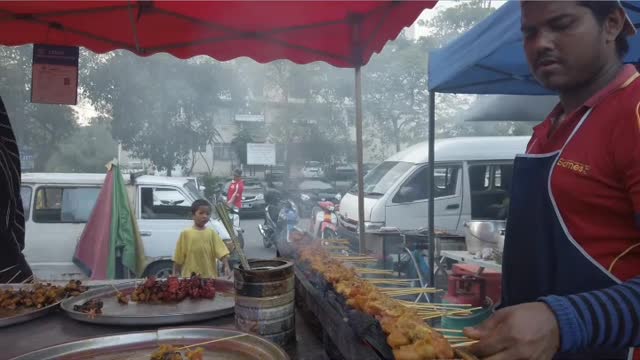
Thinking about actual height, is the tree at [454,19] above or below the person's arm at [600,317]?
above

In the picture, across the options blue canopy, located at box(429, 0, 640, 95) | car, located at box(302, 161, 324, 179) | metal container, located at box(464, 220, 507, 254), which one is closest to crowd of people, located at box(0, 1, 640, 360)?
blue canopy, located at box(429, 0, 640, 95)

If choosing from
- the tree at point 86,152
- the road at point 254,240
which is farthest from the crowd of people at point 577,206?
the tree at point 86,152

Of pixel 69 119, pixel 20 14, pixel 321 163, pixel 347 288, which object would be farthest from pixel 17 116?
pixel 347 288

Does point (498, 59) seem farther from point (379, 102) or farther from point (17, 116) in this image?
point (17, 116)

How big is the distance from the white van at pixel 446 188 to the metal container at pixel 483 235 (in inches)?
121

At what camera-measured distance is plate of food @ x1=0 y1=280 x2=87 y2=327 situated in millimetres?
2043

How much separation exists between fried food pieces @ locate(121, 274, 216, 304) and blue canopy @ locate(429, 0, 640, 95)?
2.63 meters

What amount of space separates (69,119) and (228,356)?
1991 centimetres

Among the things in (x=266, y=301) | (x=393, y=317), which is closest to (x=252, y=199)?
(x=266, y=301)

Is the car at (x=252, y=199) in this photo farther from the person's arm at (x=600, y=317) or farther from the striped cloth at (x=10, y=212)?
the person's arm at (x=600, y=317)

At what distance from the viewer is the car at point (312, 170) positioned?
19.4m

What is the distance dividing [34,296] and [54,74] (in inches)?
89.0

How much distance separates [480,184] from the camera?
27.4 ft

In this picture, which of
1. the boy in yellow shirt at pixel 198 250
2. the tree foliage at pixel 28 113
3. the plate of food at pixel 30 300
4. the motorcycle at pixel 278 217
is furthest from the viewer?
the tree foliage at pixel 28 113
